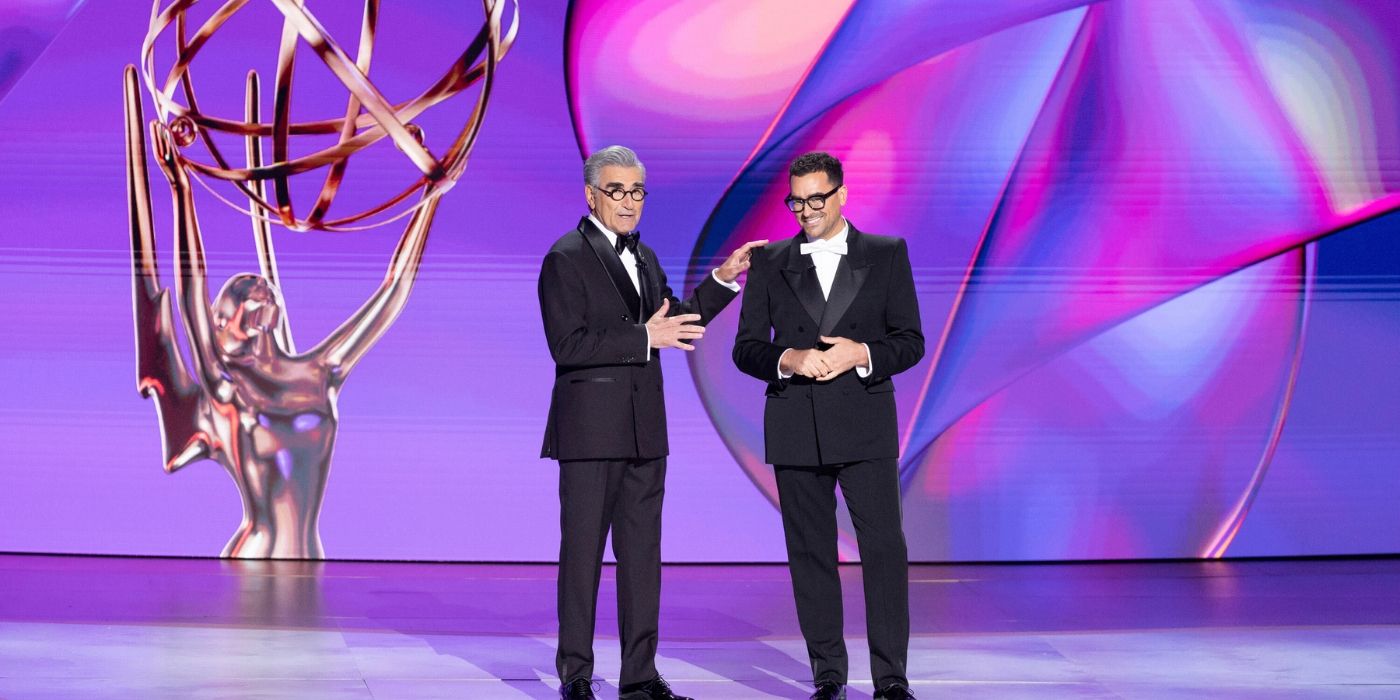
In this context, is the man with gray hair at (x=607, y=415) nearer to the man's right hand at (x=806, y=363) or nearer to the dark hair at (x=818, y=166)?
the man's right hand at (x=806, y=363)

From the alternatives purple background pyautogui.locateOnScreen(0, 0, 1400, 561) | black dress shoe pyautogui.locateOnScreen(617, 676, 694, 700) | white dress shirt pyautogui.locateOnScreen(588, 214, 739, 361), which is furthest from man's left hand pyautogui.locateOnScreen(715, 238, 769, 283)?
purple background pyautogui.locateOnScreen(0, 0, 1400, 561)

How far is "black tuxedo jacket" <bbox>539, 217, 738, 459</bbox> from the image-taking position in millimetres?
3592

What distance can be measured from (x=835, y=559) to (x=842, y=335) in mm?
530

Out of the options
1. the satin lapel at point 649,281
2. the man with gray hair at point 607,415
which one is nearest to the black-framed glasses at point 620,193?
the man with gray hair at point 607,415

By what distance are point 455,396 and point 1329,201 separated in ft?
11.1

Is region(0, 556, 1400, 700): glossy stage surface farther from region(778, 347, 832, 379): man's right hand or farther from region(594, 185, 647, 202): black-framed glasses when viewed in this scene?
region(594, 185, 647, 202): black-framed glasses

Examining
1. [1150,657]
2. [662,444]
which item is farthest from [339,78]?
[1150,657]

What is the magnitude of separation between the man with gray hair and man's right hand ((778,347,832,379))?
213mm

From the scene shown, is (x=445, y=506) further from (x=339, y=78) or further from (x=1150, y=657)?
(x=1150, y=657)

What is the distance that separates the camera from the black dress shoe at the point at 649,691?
360 cm

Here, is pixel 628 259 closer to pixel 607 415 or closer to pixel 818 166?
pixel 607 415

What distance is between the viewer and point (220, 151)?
19.1 feet

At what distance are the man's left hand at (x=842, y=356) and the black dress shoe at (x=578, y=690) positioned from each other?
879 millimetres

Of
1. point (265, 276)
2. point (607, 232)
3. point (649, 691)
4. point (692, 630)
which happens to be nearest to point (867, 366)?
point (607, 232)
